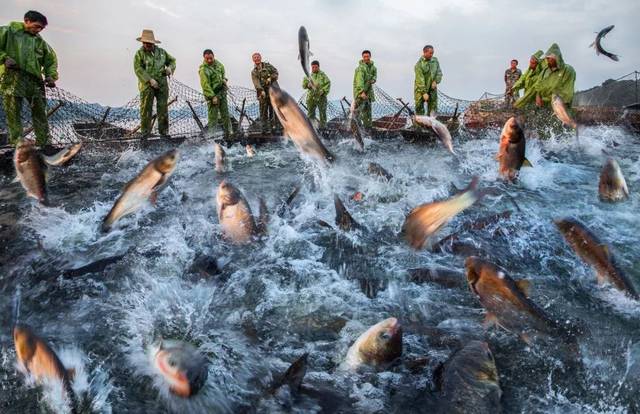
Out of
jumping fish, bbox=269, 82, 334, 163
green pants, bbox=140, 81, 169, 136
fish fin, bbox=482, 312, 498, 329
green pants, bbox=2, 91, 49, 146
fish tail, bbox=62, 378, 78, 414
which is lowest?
fish tail, bbox=62, 378, 78, 414

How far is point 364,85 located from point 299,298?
11.5m

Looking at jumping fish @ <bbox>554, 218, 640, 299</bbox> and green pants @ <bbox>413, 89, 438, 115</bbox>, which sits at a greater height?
green pants @ <bbox>413, 89, 438, 115</bbox>

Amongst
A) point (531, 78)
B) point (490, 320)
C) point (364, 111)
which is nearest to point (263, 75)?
point (364, 111)

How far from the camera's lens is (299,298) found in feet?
14.4

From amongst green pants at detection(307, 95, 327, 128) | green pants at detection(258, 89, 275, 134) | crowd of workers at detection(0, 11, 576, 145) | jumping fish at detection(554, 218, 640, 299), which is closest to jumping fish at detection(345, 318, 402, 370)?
jumping fish at detection(554, 218, 640, 299)

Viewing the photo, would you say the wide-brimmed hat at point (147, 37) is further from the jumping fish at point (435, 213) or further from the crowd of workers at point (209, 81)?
the jumping fish at point (435, 213)

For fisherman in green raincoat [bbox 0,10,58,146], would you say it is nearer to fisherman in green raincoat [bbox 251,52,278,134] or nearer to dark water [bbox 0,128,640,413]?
dark water [bbox 0,128,640,413]

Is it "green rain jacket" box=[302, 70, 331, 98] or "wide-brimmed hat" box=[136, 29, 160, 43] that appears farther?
"green rain jacket" box=[302, 70, 331, 98]

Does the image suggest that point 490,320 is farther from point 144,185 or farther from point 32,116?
point 32,116

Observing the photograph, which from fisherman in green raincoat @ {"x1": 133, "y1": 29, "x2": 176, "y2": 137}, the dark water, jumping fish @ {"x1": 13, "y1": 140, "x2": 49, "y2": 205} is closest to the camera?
the dark water

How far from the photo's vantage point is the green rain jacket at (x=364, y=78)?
14547 millimetres

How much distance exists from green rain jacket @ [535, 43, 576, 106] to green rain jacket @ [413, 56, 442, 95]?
3.12 metres

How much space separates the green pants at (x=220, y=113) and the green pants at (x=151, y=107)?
1545mm

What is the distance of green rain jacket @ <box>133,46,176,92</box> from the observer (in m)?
10.7
